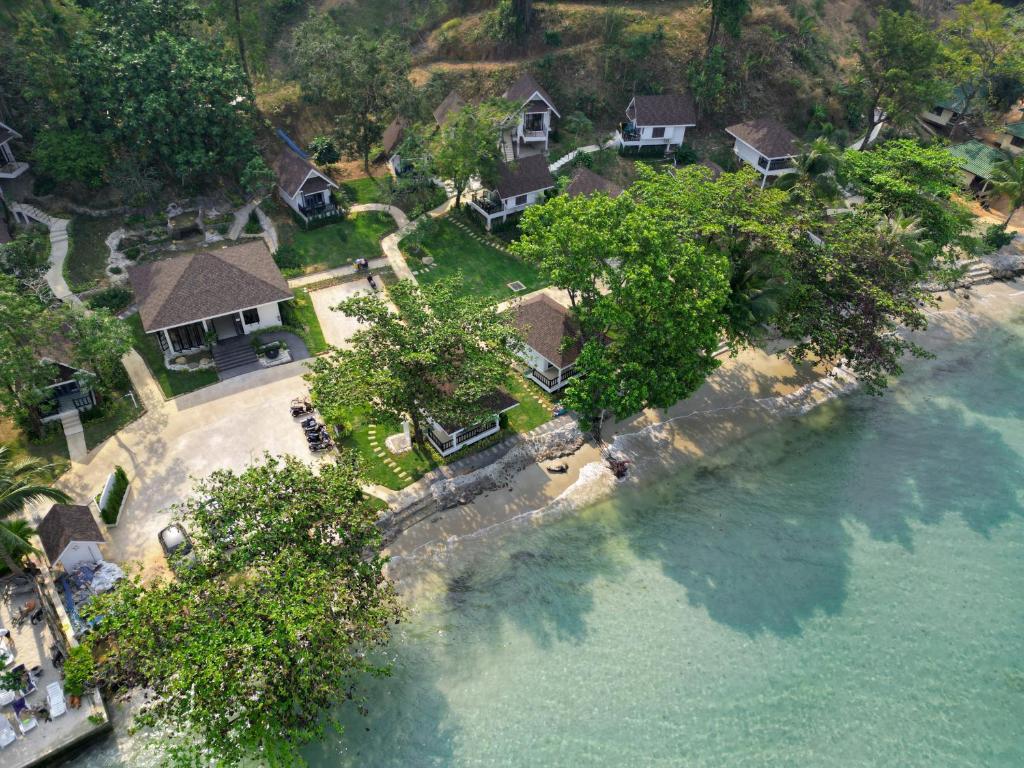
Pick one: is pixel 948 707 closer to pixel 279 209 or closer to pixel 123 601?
pixel 123 601

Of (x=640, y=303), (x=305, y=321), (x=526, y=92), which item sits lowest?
(x=305, y=321)

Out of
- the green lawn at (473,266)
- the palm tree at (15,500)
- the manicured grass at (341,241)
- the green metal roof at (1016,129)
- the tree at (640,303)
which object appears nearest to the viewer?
the palm tree at (15,500)

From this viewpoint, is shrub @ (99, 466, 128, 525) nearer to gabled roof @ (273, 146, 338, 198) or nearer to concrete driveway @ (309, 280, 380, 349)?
concrete driveway @ (309, 280, 380, 349)

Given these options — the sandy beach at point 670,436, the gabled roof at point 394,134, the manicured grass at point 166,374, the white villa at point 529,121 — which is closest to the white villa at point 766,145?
the white villa at point 529,121

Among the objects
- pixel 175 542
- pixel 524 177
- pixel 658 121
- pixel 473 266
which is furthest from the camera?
pixel 658 121

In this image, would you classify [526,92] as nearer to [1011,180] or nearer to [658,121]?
[658,121]

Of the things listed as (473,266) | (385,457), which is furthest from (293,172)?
(385,457)

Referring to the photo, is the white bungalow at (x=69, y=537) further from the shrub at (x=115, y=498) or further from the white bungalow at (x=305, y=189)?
the white bungalow at (x=305, y=189)

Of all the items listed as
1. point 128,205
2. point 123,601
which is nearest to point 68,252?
point 128,205

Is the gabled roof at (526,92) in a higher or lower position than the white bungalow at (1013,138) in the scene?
A: higher
